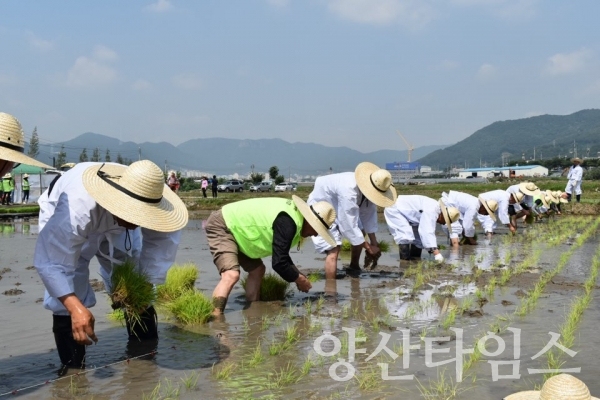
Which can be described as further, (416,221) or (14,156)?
(416,221)

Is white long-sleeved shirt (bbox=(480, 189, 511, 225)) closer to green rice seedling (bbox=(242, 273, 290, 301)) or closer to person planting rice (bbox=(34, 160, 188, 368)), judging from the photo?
green rice seedling (bbox=(242, 273, 290, 301))

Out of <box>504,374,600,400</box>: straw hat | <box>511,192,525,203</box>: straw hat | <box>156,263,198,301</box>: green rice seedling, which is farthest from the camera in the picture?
<box>511,192,525,203</box>: straw hat

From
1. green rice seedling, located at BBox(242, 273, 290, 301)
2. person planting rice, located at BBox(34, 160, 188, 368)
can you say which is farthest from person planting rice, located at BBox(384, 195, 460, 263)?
person planting rice, located at BBox(34, 160, 188, 368)

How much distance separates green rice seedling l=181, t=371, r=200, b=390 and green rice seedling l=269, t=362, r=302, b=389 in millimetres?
426

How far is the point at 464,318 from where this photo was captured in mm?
4945

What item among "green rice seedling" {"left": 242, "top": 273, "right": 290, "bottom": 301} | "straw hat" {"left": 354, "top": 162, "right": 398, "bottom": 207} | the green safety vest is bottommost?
"green rice seedling" {"left": 242, "top": 273, "right": 290, "bottom": 301}

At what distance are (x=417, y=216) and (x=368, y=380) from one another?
5.33 meters

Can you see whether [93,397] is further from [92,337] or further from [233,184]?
[233,184]

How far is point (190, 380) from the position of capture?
3422 millimetres

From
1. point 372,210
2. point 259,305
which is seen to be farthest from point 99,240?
point 372,210

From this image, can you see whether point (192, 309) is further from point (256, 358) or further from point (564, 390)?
point (564, 390)

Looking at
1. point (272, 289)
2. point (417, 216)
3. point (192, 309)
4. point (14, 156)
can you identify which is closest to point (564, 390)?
point (14, 156)

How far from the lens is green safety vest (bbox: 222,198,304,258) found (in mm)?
4980

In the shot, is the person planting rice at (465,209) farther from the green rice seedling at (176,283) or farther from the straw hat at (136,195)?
the straw hat at (136,195)
